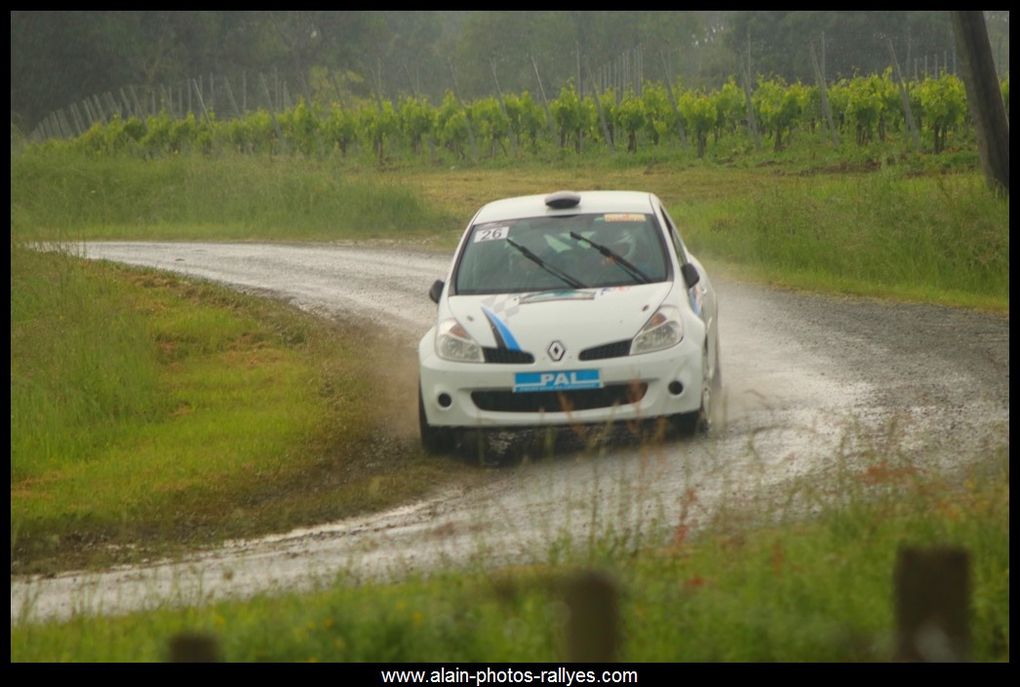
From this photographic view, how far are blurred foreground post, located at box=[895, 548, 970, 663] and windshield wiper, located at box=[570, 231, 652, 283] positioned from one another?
7.54m

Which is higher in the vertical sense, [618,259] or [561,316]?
[618,259]

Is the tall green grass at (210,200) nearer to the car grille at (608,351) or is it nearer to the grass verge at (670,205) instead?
the grass verge at (670,205)

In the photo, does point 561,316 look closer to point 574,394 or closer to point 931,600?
point 574,394

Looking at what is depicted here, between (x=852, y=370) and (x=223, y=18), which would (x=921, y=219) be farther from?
(x=223, y=18)

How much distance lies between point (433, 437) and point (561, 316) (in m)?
1.21

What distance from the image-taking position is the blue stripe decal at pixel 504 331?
10.0 meters

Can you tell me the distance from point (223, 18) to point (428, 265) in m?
69.1

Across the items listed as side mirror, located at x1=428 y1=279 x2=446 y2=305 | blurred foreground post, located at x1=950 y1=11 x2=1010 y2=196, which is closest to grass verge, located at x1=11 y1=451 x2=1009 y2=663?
side mirror, located at x1=428 y1=279 x2=446 y2=305

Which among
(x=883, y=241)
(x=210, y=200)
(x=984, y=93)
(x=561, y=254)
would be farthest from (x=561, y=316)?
(x=210, y=200)

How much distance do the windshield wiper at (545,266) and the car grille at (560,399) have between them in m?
1.14

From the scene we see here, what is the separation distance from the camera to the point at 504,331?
33.3 ft

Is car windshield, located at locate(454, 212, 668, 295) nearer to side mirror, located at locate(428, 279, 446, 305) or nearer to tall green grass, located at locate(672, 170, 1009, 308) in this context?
side mirror, located at locate(428, 279, 446, 305)

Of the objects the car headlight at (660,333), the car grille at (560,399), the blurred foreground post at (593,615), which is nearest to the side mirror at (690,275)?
the car headlight at (660,333)

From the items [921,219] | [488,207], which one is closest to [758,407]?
[488,207]
